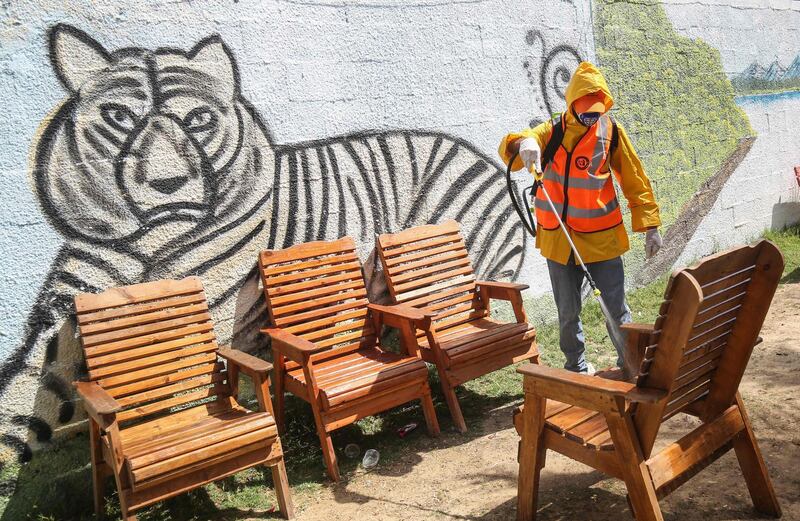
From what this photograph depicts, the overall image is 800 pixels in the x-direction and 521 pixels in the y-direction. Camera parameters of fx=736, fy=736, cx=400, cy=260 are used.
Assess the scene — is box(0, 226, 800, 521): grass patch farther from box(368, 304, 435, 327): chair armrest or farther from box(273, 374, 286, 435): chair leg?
box(368, 304, 435, 327): chair armrest

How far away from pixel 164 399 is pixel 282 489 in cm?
99

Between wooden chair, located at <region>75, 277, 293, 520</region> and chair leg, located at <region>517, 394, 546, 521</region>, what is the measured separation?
1130 mm

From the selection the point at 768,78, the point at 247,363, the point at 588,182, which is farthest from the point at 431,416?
the point at 768,78

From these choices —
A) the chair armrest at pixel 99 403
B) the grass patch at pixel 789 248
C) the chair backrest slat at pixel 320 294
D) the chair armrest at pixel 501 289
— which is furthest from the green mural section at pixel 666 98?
the chair armrest at pixel 99 403

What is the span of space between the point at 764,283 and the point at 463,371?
6.64 ft

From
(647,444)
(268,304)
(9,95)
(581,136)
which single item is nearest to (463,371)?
(268,304)

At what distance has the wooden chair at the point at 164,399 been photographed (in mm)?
3150

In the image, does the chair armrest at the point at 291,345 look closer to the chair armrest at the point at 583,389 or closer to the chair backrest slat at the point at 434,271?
the chair backrest slat at the point at 434,271

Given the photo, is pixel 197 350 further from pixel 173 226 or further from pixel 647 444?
pixel 647 444

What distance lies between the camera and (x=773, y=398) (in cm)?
417

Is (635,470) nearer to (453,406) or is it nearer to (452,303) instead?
(453,406)

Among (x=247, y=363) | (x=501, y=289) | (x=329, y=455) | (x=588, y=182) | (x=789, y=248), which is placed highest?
(x=588, y=182)

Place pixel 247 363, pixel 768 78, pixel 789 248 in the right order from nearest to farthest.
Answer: pixel 247 363
pixel 789 248
pixel 768 78

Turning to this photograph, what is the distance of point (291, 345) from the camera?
385cm
